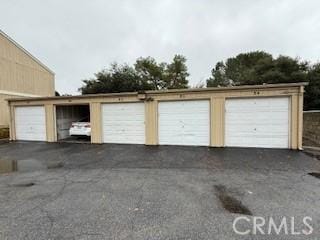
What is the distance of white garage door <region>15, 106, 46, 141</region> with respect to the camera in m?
11.4

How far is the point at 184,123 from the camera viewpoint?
30.3 feet

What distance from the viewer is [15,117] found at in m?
11.9

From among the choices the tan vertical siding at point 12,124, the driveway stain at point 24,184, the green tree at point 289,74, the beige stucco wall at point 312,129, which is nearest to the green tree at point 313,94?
the green tree at point 289,74

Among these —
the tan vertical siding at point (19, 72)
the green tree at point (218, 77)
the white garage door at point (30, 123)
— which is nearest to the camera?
the white garage door at point (30, 123)

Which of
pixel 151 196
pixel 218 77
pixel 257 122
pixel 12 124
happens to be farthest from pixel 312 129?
pixel 218 77

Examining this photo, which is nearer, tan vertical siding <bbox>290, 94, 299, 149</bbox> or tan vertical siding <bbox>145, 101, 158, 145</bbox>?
tan vertical siding <bbox>290, 94, 299, 149</bbox>

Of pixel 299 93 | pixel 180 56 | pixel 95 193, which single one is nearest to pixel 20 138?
pixel 95 193

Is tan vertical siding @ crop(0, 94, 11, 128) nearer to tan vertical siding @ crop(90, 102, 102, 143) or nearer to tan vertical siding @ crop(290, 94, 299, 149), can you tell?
tan vertical siding @ crop(90, 102, 102, 143)

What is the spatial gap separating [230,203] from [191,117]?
5.88 meters

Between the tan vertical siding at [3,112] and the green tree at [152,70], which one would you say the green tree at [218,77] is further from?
the tan vertical siding at [3,112]

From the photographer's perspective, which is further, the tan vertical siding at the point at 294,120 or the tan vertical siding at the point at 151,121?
the tan vertical siding at the point at 151,121

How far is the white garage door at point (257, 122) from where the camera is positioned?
8148mm

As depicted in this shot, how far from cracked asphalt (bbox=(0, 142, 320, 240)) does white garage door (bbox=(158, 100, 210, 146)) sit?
2.25 m

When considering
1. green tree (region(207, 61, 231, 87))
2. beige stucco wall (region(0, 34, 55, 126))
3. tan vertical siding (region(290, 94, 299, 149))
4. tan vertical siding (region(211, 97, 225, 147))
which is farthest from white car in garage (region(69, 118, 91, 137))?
green tree (region(207, 61, 231, 87))
